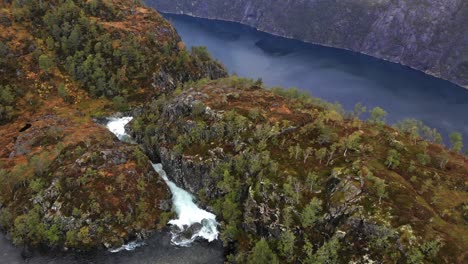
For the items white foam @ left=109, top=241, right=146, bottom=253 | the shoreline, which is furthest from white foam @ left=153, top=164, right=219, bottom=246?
white foam @ left=109, top=241, right=146, bottom=253

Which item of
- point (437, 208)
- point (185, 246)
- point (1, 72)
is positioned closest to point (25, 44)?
point (1, 72)

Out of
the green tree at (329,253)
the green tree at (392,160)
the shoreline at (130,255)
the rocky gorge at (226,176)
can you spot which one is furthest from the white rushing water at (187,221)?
the green tree at (392,160)

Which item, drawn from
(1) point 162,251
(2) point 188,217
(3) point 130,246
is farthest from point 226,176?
(3) point 130,246

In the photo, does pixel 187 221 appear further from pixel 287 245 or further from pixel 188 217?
pixel 287 245

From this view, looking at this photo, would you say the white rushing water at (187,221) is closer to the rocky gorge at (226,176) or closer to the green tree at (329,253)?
the rocky gorge at (226,176)

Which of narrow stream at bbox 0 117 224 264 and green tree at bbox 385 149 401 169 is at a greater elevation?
green tree at bbox 385 149 401 169

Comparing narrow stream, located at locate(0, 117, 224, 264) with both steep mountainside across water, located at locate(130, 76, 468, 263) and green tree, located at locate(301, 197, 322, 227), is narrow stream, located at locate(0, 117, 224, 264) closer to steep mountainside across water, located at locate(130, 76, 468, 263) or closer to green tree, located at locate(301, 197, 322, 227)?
steep mountainside across water, located at locate(130, 76, 468, 263)
